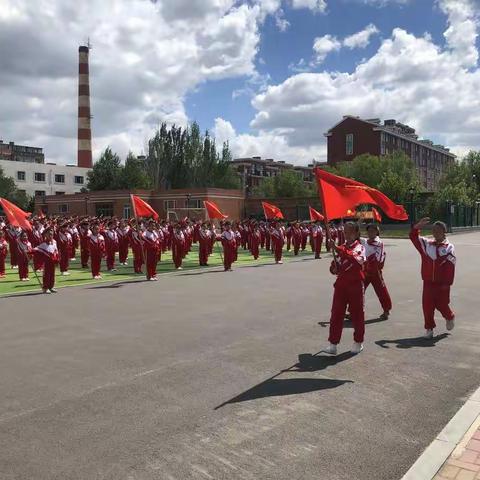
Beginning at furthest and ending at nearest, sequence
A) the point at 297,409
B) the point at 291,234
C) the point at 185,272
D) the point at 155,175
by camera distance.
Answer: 1. the point at 155,175
2. the point at 291,234
3. the point at 185,272
4. the point at 297,409

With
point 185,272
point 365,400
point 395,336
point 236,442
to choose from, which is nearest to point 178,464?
point 236,442

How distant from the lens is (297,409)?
17.5ft

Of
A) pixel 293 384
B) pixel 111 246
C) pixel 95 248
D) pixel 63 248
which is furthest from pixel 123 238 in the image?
pixel 293 384

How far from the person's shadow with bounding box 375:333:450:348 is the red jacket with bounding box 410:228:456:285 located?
84cm

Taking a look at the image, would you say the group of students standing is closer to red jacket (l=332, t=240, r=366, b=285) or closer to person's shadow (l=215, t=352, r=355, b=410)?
red jacket (l=332, t=240, r=366, b=285)

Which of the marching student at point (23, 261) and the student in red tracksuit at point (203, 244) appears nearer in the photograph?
the marching student at point (23, 261)

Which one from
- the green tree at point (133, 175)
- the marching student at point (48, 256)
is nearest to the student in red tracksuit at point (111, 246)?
the marching student at point (48, 256)

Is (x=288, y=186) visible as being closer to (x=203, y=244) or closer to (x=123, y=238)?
(x=203, y=244)

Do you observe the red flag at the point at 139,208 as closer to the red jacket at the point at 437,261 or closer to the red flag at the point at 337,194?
the red flag at the point at 337,194

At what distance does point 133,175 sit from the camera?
2970 inches

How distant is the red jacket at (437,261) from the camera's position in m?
8.31

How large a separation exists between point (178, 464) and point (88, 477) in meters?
0.63

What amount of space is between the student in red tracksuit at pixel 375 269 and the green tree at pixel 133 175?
215 ft

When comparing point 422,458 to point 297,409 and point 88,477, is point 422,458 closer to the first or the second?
point 297,409
